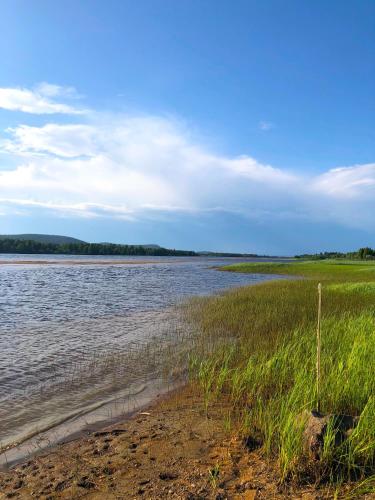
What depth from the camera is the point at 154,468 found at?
18.6ft

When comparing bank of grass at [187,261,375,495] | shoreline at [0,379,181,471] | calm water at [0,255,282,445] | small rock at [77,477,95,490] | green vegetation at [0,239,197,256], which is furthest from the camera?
green vegetation at [0,239,197,256]

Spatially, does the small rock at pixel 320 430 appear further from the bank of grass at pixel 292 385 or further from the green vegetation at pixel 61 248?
the green vegetation at pixel 61 248

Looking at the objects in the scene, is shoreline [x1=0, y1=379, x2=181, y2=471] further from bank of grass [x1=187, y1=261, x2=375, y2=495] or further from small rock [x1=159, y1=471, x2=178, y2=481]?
small rock [x1=159, y1=471, x2=178, y2=481]

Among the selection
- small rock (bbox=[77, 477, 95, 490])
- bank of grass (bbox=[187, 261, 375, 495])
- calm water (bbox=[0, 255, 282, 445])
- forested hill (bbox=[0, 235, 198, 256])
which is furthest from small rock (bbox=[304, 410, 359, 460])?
forested hill (bbox=[0, 235, 198, 256])

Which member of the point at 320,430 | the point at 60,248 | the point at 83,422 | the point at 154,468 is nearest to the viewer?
the point at 320,430

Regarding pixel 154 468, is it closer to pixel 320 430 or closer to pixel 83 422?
pixel 320 430

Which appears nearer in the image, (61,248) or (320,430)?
(320,430)

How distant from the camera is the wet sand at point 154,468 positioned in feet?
16.2

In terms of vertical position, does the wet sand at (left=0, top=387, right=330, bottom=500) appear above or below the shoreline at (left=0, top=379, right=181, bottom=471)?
above

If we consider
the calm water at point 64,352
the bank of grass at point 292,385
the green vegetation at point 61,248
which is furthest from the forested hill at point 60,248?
the bank of grass at point 292,385

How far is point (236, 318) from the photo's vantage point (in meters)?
18.8

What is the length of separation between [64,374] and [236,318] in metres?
9.66

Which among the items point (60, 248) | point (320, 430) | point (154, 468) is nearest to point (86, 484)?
point (154, 468)

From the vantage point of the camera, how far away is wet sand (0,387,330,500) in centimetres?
493
